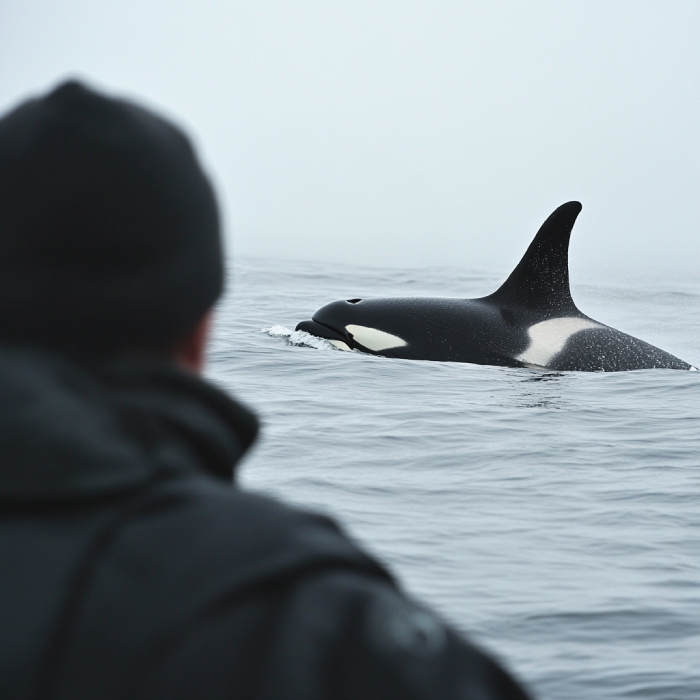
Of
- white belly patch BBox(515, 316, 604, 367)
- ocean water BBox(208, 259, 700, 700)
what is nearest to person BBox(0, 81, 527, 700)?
ocean water BBox(208, 259, 700, 700)

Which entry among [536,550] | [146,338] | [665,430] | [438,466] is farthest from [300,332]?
[146,338]

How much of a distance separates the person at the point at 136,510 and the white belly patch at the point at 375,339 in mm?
12577

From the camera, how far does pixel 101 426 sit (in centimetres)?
145

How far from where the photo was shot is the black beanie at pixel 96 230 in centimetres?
157

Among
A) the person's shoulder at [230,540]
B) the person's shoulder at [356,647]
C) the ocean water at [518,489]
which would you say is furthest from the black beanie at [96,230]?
the ocean water at [518,489]

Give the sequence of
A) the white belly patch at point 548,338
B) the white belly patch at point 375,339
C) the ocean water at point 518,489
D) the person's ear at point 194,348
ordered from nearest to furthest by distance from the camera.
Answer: the person's ear at point 194,348, the ocean water at point 518,489, the white belly patch at point 548,338, the white belly patch at point 375,339

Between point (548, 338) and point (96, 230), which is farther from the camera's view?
point (548, 338)

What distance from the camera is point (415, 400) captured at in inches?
459

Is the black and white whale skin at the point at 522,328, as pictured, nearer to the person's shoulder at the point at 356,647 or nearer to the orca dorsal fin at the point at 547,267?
the orca dorsal fin at the point at 547,267

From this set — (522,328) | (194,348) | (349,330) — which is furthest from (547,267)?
(194,348)

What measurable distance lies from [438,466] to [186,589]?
7.43 metres

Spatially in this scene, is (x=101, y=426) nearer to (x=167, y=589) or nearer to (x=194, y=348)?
(x=167, y=589)

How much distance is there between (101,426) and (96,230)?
31 centimetres

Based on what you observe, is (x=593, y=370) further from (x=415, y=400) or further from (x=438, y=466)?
(x=438, y=466)
